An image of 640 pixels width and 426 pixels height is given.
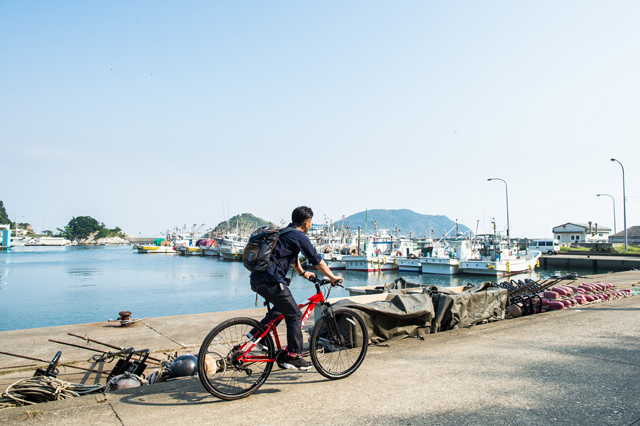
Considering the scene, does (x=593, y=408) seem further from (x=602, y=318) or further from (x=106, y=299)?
(x=106, y=299)

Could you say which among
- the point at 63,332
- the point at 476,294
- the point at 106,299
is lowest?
the point at 106,299

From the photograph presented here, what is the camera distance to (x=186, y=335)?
805cm

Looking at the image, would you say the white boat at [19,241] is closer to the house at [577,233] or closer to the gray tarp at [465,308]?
the house at [577,233]

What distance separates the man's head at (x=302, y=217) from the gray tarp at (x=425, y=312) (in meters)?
2.04

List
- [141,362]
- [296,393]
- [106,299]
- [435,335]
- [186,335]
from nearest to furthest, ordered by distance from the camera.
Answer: [296,393] → [141,362] → [435,335] → [186,335] → [106,299]

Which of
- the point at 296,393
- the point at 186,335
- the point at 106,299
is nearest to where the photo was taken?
the point at 296,393

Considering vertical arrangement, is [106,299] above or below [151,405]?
below

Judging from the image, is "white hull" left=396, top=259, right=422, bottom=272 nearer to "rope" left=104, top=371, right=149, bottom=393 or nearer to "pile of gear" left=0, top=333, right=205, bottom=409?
"pile of gear" left=0, top=333, right=205, bottom=409

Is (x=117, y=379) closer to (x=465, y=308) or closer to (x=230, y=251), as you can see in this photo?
(x=465, y=308)

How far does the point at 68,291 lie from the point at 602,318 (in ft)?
126

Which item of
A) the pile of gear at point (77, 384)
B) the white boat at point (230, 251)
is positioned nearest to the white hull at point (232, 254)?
the white boat at point (230, 251)

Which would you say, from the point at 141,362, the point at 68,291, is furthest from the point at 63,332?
the point at 68,291

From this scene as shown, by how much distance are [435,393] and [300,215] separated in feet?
6.99

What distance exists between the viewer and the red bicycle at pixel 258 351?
3719mm
